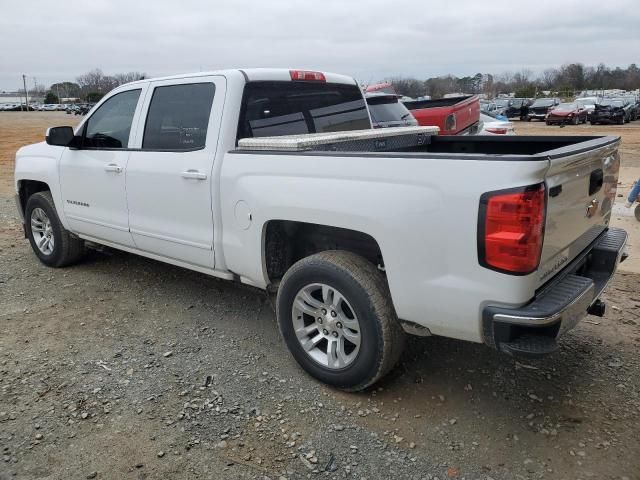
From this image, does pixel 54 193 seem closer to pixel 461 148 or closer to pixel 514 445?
pixel 461 148

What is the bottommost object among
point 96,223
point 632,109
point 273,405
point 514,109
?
point 273,405

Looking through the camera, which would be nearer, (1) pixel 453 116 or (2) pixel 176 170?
(2) pixel 176 170

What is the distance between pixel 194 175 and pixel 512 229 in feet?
7.42

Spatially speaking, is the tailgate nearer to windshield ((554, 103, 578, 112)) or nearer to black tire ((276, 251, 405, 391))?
black tire ((276, 251, 405, 391))

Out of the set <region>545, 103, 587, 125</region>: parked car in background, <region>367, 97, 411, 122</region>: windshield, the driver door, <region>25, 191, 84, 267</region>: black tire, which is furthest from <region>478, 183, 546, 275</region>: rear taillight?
<region>545, 103, 587, 125</region>: parked car in background

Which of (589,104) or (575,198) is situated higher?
(589,104)

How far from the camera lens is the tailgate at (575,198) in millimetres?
2704

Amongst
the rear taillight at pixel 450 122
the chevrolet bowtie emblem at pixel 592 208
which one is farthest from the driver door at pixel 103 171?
the rear taillight at pixel 450 122

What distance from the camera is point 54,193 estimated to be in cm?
551

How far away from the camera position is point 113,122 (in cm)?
489

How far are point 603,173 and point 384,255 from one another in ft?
4.84

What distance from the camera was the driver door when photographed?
4.68 metres

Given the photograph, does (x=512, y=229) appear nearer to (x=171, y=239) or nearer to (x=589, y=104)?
(x=171, y=239)

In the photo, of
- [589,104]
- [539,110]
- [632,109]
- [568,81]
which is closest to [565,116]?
[589,104]
